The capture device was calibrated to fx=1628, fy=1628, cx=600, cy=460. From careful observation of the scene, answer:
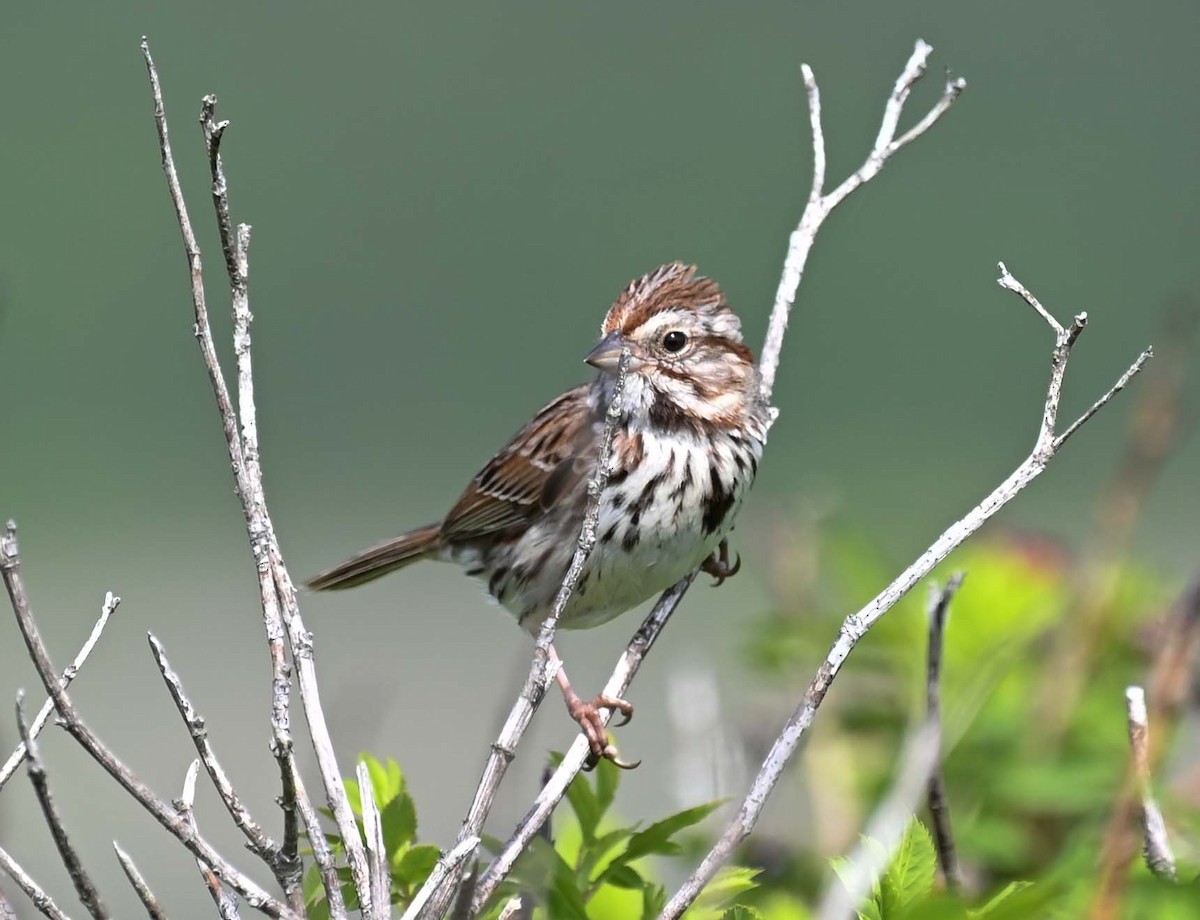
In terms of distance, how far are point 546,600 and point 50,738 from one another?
304 cm

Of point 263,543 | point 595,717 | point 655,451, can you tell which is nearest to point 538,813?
point 263,543

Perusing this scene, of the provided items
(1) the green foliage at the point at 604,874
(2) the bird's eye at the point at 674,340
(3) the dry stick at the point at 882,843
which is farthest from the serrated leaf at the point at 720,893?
(2) the bird's eye at the point at 674,340

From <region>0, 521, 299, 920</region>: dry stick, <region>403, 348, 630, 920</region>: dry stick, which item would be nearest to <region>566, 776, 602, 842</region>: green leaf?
<region>403, 348, 630, 920</region>: dry stick

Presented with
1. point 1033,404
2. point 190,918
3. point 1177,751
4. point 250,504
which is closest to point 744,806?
point 250,504

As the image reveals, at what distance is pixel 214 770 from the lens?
1093 millimetres

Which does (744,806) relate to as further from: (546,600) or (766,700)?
(546,600)

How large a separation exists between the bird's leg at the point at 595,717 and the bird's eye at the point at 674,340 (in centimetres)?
57

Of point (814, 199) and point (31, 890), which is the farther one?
point (814, 199)

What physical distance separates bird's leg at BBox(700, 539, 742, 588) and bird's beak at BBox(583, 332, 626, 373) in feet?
1.86

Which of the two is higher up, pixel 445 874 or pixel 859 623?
pixel 859 623

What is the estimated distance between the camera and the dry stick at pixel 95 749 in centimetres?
101

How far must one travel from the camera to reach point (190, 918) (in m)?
4.84

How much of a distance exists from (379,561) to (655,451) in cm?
87

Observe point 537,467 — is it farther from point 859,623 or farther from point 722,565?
point 859,623
